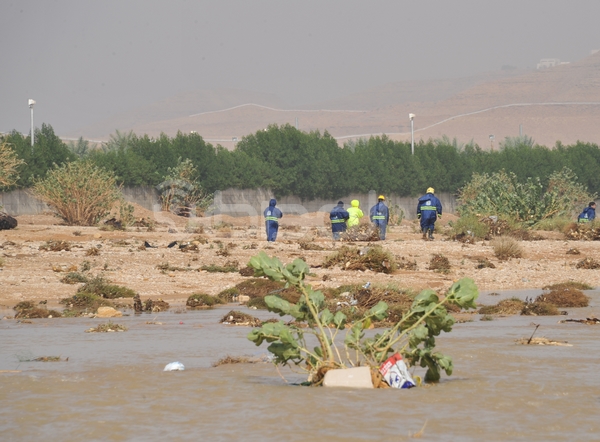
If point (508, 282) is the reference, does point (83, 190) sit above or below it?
above

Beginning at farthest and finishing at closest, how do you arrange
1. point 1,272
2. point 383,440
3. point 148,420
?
point 1,272
point 148,420
point 383,440

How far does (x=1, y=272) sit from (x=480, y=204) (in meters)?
20.2

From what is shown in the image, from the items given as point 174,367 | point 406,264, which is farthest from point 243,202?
point 174,367

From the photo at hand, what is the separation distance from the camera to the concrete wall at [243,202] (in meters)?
50.4

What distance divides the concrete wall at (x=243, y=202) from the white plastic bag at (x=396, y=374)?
39.3 meters

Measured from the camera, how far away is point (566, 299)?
1688 cm

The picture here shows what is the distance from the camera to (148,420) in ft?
24.1

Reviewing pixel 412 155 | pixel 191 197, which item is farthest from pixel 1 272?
pixel 412 155

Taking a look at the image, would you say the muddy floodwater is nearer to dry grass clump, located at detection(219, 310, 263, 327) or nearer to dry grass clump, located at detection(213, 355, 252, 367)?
dry grass clump, located at detection(213, 355, 252, 367)

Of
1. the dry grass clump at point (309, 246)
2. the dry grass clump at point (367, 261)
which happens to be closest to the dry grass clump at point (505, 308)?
the dry grass clump at point (367, 261)

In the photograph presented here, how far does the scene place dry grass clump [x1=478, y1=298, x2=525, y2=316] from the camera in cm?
1562

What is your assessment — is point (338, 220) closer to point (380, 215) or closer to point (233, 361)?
point (380, 215)

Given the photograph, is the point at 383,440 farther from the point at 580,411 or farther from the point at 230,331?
the point at 230,331

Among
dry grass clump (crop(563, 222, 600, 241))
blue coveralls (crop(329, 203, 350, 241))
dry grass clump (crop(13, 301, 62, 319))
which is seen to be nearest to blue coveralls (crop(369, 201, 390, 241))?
blue coveralls (crop(329, 203, 350, 241))
